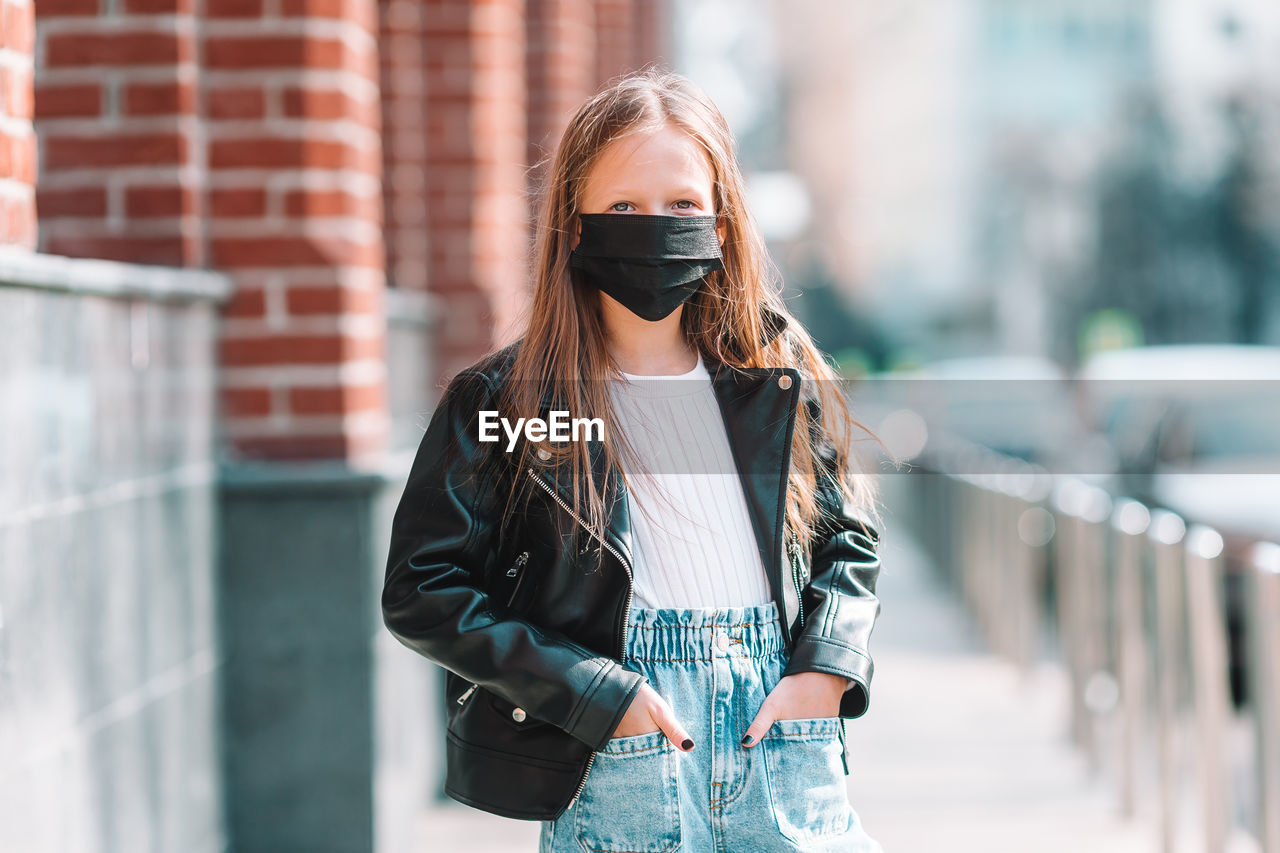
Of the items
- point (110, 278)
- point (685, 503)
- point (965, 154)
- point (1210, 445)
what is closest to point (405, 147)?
point (110, 278)

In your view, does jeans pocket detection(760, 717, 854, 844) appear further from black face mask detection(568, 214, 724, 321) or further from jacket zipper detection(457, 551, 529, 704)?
black face mask detection(568, 214, 724, 321)

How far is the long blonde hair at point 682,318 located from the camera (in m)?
2.13

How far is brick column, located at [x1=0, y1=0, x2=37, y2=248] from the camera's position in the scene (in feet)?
8.51

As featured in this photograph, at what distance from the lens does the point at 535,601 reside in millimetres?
2115

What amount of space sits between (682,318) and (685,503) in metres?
0.35

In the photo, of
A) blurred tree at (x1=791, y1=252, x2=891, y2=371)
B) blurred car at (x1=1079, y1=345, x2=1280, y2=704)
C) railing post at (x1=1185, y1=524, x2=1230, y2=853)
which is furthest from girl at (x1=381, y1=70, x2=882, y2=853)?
blurred tree at (x1=791, y1=252, x2=891, y2=371)

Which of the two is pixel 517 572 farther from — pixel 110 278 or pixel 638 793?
pixel 110 278

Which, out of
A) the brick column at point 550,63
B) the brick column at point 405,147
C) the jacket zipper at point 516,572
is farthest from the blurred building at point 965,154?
the jacket zipper at point 516,572

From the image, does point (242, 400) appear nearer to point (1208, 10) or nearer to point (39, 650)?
point (39, 650)

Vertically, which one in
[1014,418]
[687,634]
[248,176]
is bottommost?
[687,634]

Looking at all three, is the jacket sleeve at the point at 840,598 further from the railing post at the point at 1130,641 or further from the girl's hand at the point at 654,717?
the railing post at the point at 1130,641

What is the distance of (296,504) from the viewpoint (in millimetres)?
3938

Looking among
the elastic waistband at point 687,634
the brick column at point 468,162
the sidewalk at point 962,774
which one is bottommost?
the sidewalk at point 962,774

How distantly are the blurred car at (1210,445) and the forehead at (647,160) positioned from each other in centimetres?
547
